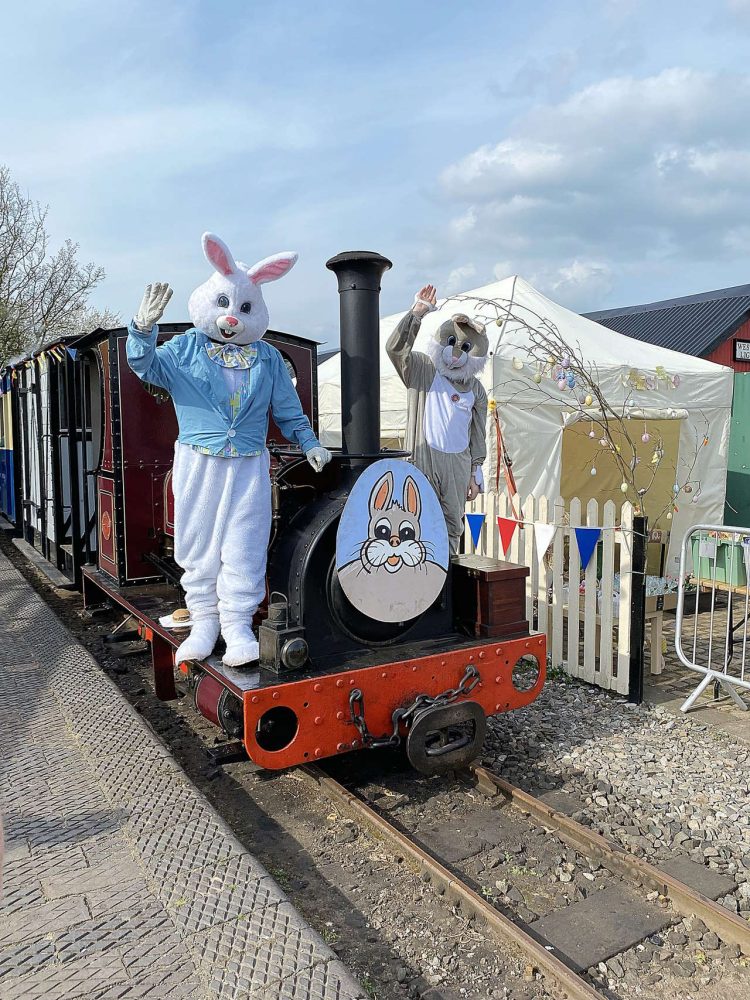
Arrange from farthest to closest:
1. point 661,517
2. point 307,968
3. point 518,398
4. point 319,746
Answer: point 661,517
point 518,398
point 319,746
point 307,968

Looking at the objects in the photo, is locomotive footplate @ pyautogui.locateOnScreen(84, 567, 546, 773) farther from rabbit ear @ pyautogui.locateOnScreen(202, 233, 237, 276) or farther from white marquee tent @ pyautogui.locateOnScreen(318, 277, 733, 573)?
white marquee tent @ pyautogui.locateOnScreen(318, 277, 733, 573)

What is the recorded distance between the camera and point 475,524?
6285 mm

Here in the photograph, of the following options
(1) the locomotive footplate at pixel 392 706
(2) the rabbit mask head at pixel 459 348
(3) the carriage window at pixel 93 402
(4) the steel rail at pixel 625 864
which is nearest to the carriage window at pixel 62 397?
(3) the carriage window at pixel 93 402

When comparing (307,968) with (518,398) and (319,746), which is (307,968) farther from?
(518,398)

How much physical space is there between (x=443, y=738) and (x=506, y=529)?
2.49m

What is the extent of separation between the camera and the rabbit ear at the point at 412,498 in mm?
3500

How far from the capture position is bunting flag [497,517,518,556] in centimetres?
571

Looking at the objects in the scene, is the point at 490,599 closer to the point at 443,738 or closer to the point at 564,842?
the point at 443,738

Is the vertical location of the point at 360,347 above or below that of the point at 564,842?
above

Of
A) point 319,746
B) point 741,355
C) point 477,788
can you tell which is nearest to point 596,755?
point 477,788

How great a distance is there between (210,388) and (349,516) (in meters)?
0.89

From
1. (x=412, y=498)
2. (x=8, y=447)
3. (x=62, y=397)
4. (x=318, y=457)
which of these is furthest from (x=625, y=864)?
(x=8, y=447)

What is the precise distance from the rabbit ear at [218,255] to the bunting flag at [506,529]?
9.75 ft

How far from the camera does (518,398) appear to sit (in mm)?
7285
